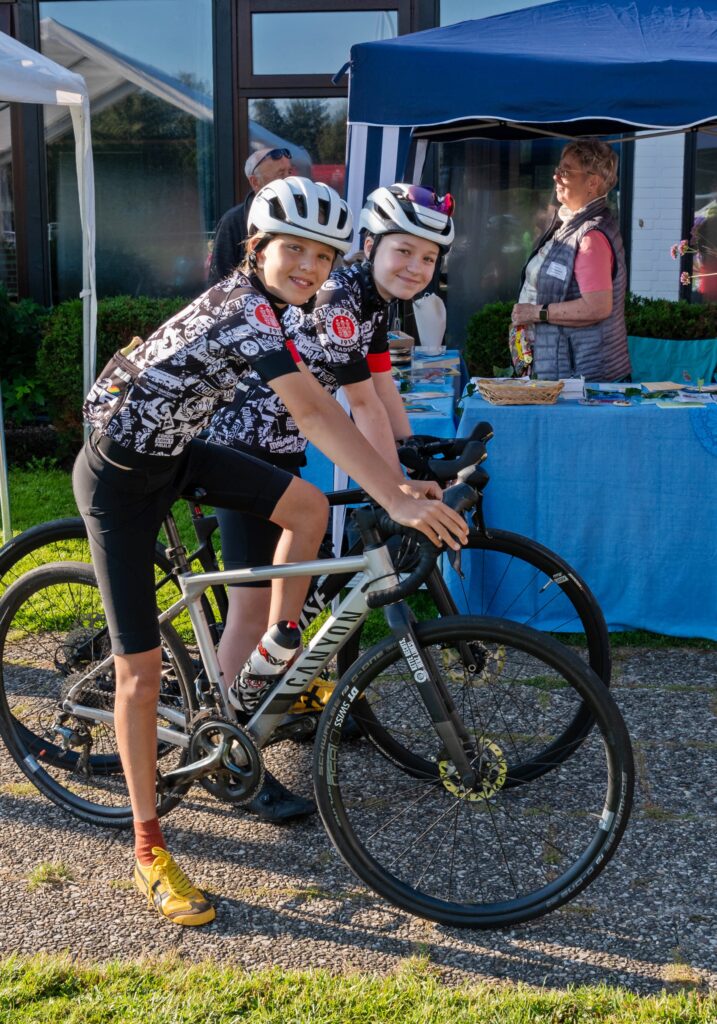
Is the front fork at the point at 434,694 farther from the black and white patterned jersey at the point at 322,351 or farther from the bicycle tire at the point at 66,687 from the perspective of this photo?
the black and white patterned jersey at the point at 322,351

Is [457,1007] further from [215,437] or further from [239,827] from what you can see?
[215,437]

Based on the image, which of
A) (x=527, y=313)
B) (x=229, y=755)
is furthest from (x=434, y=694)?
(x=527, y=313)

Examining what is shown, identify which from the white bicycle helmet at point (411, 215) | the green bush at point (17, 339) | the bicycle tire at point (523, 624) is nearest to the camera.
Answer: the bicycle tire at point (523, 624)

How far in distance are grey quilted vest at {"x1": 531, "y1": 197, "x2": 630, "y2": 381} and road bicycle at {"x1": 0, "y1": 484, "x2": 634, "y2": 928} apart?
2330 mm

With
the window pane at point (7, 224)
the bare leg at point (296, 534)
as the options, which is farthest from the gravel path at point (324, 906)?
the window pane at point (7, 224)

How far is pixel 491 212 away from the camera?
965cm

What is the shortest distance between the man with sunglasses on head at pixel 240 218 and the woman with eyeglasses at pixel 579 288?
7.34 ft

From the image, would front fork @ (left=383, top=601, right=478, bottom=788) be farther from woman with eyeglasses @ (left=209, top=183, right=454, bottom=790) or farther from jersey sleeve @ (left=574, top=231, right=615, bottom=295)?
jersey sleeve @ (left=574, top=231, right=615, bottom=295)

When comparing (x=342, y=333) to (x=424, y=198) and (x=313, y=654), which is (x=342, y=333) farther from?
(x=313, y=654)

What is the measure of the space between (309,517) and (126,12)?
7738 mm

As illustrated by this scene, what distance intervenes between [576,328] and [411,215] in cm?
238

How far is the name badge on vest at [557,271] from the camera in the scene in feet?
18.5

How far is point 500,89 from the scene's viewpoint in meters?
5.12

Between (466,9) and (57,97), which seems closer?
(57,97)
